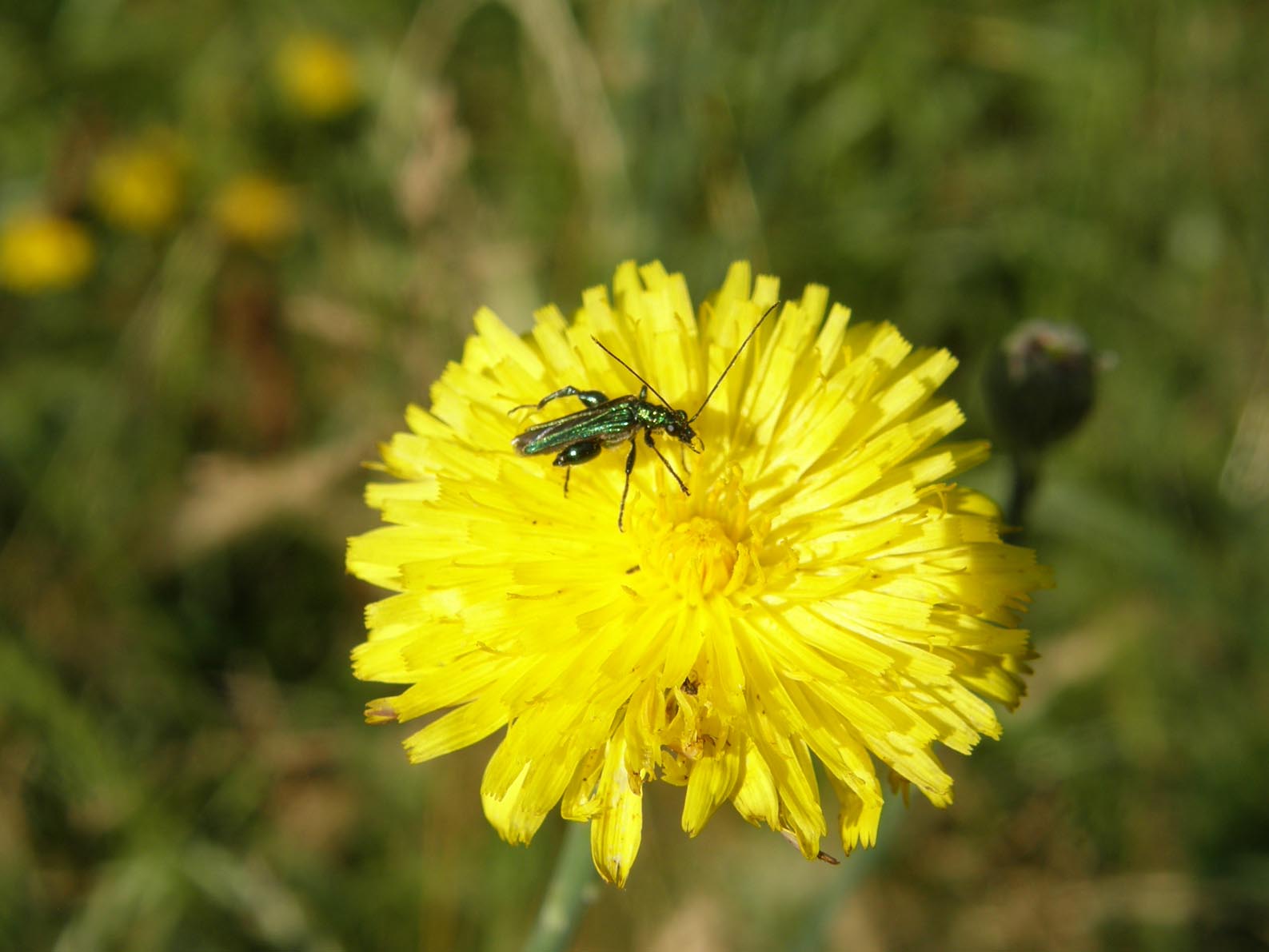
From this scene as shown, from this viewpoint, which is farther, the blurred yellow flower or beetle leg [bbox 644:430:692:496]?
the blurred yellow flower

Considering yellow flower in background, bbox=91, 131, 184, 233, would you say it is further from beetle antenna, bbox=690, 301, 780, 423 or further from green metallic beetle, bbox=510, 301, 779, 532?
beetle antenna, bbox=690, 301, 780, 423

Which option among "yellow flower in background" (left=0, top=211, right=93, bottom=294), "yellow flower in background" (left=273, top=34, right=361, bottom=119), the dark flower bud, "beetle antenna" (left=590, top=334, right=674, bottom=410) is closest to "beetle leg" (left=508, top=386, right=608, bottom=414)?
"beetle antenna" (left=590, top=334, right=674, bottom=410)

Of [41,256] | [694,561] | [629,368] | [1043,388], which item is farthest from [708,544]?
[41,256]

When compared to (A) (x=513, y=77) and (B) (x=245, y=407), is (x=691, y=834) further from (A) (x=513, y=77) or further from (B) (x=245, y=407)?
(A) (x=513, y=77)

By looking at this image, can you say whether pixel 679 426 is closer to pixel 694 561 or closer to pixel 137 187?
pixel 694 561

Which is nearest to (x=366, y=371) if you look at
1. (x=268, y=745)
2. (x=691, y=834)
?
(x=268, y=745)
